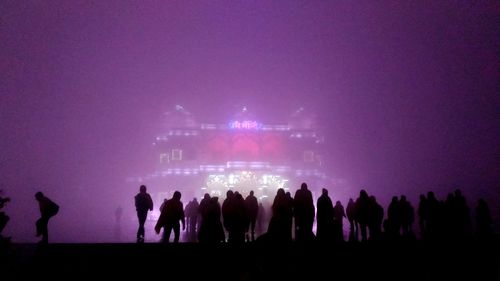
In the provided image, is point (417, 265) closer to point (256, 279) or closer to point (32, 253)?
point (256, 279)

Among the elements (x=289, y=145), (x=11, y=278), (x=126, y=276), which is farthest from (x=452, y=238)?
(x=289, y=145)

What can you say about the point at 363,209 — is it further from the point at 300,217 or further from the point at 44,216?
the point at 44,216

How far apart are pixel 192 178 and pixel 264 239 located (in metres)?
55.2

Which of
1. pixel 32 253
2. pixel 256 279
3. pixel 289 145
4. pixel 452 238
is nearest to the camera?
pixel 256 279

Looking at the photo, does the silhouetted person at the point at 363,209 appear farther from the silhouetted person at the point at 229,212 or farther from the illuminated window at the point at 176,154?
the illuminated window at the point at 176,154

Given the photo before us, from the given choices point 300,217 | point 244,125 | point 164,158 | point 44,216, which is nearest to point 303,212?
point 300,217

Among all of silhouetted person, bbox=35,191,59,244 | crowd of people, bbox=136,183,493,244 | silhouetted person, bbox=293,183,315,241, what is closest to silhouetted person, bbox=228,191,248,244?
crowd of people, bbox=136,183,493,244

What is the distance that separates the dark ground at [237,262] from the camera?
8758 mm

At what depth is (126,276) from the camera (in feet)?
29.1

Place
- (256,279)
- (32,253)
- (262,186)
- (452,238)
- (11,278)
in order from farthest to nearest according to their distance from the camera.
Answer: (262,186) → (452,238) → (32,253) → (11,278) → (256,279)

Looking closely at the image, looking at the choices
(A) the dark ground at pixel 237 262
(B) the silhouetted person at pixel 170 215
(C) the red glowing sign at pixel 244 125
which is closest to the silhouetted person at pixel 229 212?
(A) the dark ground at pixel 237 262

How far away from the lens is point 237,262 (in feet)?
30.7

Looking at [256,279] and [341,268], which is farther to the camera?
[341,268]

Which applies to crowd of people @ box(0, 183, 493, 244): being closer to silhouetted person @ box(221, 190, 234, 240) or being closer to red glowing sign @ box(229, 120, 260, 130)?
silhouetted person @ box(221, 190, 234, 240)
